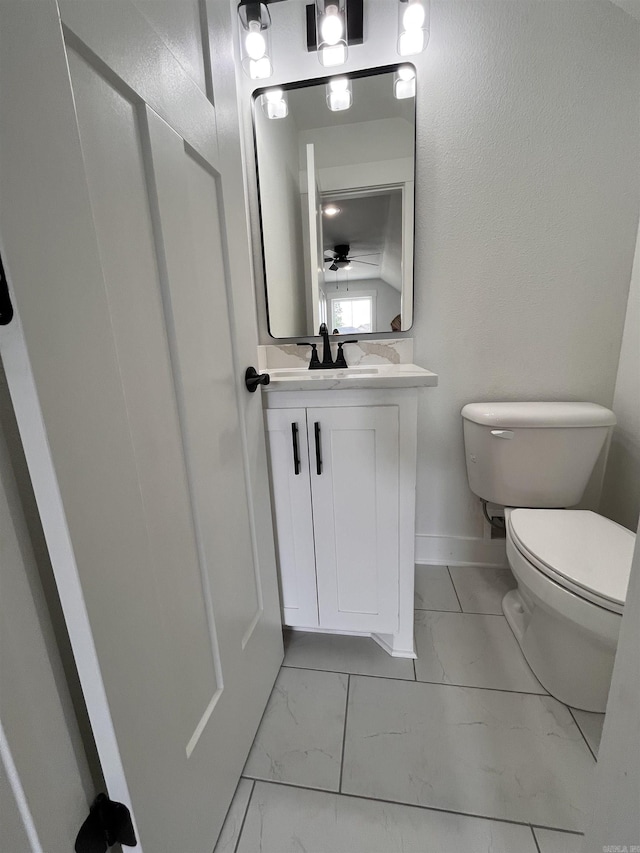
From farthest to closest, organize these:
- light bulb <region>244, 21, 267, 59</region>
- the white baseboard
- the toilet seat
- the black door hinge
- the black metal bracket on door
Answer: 1. the white baseboard
2. light bulb <region>244, 21, 267, 59</region>
3. the toilet seat
4. the black door hinge
5. the black metal bracket on door

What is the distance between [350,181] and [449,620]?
1.72 m

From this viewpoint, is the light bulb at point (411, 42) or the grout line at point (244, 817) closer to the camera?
the grout line at point (244, 817)

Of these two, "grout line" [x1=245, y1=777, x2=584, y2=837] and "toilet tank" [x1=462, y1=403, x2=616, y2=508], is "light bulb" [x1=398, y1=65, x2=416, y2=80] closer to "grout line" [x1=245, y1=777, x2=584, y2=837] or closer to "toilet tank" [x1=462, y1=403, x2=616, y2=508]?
"toilet tank" [x1=462, y1=403, x2=616, y2=508]

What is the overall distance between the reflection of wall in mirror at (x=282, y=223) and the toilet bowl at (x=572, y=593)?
114 centimetres

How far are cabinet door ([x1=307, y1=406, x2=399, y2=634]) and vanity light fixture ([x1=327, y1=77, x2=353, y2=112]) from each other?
1.18 m

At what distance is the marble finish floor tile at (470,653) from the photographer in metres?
1.09

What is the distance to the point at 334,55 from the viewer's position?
1221 millimetres

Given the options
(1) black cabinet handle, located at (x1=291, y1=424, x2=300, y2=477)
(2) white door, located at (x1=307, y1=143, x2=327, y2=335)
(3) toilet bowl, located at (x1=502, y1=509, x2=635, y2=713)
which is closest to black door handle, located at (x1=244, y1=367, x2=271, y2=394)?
(1) black cabinet handle, located at (x1=291, y1=424, x2=300, y2=477)

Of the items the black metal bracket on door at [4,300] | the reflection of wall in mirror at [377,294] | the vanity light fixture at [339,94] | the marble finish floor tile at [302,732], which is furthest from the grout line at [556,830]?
the vanity light fixture at [339,94]

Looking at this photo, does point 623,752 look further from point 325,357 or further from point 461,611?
point 325,357

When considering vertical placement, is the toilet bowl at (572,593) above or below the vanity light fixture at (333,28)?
below

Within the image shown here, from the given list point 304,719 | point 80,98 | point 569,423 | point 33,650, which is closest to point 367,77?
point 80,98

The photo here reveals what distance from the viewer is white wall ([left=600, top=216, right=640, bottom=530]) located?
1252 mm

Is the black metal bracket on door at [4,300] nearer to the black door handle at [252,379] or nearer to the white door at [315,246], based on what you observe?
the black door handle at [252,379]
